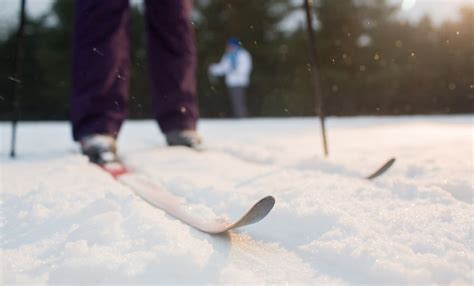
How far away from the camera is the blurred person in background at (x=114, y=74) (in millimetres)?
1665

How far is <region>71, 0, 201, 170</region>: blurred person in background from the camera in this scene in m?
1.67

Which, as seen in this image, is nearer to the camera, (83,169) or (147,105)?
(83,169)

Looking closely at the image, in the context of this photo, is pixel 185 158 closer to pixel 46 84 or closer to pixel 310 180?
pixel 310 180

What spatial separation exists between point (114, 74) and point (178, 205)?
0.82 metres

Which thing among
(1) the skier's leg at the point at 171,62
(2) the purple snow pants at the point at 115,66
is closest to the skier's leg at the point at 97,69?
(2) the purple snow pants at the point at 115,66

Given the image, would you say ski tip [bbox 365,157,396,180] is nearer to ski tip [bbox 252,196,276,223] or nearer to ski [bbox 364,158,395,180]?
ski [bbox 364,158,395,180]

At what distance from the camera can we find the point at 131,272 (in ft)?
2.33

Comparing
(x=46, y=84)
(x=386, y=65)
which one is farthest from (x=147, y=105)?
(x=386, y=65)

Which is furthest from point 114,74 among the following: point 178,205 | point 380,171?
point 380,171

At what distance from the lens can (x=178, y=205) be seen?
105 centimetres

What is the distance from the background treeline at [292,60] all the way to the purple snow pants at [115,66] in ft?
43.8

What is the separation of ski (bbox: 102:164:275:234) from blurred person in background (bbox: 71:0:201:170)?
0.27 m

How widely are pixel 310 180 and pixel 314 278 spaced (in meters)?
0.49

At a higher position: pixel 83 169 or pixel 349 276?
pixel 83 169
